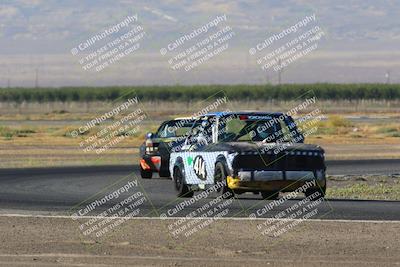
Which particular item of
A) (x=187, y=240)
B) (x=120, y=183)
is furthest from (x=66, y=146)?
(x=187, y=240)

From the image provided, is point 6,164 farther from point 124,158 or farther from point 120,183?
point 120,183

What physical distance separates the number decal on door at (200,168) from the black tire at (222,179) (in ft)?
1.40

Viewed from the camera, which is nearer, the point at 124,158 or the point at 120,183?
the point at 120,183

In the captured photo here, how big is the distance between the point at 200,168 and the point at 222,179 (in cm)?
105

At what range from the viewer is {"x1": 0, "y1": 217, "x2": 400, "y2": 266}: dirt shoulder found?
50.1 ft

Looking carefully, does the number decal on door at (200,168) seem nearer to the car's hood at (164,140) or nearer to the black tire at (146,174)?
the car's hood at (164,140)

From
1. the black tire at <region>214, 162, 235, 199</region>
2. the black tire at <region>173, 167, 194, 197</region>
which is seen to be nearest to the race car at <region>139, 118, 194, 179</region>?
the black tire at <region>173, 167, 194, 197</region>

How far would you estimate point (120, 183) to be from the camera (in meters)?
30.2

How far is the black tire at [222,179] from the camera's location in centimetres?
2342

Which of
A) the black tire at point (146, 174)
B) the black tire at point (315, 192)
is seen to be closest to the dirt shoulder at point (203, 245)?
the black tire at point (315, 192)

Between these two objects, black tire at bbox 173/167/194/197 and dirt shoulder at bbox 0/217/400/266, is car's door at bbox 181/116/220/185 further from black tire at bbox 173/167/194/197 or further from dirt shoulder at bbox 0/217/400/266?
dirt shoulder at bbox 0/217/400/266

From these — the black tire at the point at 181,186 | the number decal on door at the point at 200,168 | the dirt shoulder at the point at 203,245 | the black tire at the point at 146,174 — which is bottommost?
the black tire at the point at 146,174

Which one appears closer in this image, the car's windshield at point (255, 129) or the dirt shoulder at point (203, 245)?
the dirt shoulder at point (203, 245)

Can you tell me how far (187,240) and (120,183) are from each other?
12.8 metres
